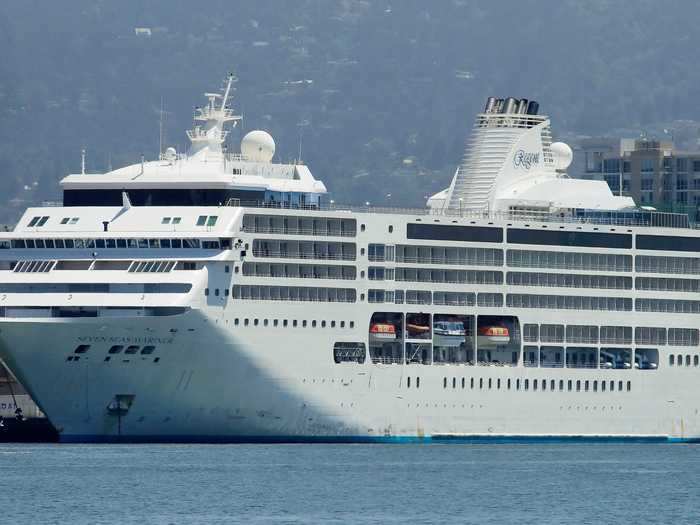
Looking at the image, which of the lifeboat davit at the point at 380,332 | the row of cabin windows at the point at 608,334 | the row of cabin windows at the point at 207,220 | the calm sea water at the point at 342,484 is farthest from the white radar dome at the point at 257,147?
the row of cabin windows at the point at 608,334

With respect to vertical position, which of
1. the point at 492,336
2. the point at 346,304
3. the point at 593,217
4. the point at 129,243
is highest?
the point at 593,217

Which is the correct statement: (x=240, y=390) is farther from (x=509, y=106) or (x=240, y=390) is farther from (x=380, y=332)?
(x=509, y=106)

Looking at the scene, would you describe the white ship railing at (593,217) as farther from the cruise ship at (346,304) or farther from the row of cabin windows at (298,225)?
the row of cabin windows at (298,225)

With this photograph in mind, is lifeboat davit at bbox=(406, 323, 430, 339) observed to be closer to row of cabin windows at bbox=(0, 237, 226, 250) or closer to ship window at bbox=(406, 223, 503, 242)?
ship window at bbox=(406, 223, 503, 242)

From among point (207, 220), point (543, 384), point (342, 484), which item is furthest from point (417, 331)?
point (342, 484)

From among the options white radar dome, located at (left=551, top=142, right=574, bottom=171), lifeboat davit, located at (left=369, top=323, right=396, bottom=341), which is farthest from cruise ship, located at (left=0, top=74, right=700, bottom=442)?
white radar dome, located at (left=551, top=142, right=574, bottom=171)

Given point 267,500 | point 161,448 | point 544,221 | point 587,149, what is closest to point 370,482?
point 267,500
